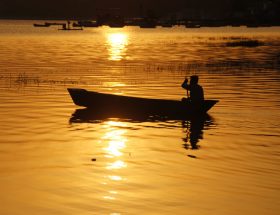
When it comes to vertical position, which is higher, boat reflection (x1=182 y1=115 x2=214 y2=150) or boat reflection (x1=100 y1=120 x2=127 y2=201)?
boat reflection (x1=100 y1=120 x2=127 y2=201)

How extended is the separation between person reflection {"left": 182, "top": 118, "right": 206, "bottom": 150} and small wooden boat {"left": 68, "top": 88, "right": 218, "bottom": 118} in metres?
0.66

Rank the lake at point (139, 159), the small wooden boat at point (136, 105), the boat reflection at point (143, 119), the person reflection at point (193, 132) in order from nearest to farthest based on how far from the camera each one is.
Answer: the lake at point (139, 159)
the person reflection at point (193, 132)
the boat reflection at point (143, 119)
the small wooden boat at point (136, 105)

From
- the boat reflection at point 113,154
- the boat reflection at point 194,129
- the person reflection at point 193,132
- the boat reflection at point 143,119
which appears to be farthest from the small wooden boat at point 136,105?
the boat reflection at point 113,154

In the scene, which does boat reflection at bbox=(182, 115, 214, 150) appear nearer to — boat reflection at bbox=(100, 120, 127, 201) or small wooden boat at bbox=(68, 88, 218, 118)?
small wooden boat at bbox=(68, 88, 218, 118)

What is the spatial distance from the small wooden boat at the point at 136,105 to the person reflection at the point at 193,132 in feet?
2.16

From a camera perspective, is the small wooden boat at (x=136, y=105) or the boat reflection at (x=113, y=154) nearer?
the boat reflection at (x=113, y=154)

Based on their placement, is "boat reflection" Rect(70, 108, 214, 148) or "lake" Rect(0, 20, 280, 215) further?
"boat reflection" Rect(70, 108, 214, 148)

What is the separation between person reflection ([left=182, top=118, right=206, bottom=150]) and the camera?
2312cm

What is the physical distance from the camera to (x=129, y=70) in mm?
60344

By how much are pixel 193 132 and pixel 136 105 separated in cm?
462

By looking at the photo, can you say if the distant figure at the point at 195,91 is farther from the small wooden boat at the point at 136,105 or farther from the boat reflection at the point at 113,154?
the boat reflection at the point at 113,154

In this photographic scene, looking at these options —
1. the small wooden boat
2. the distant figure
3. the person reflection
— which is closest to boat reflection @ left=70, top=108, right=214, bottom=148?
the person reflection

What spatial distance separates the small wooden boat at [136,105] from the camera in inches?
1149

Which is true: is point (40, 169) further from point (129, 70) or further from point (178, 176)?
point (129, 70)
